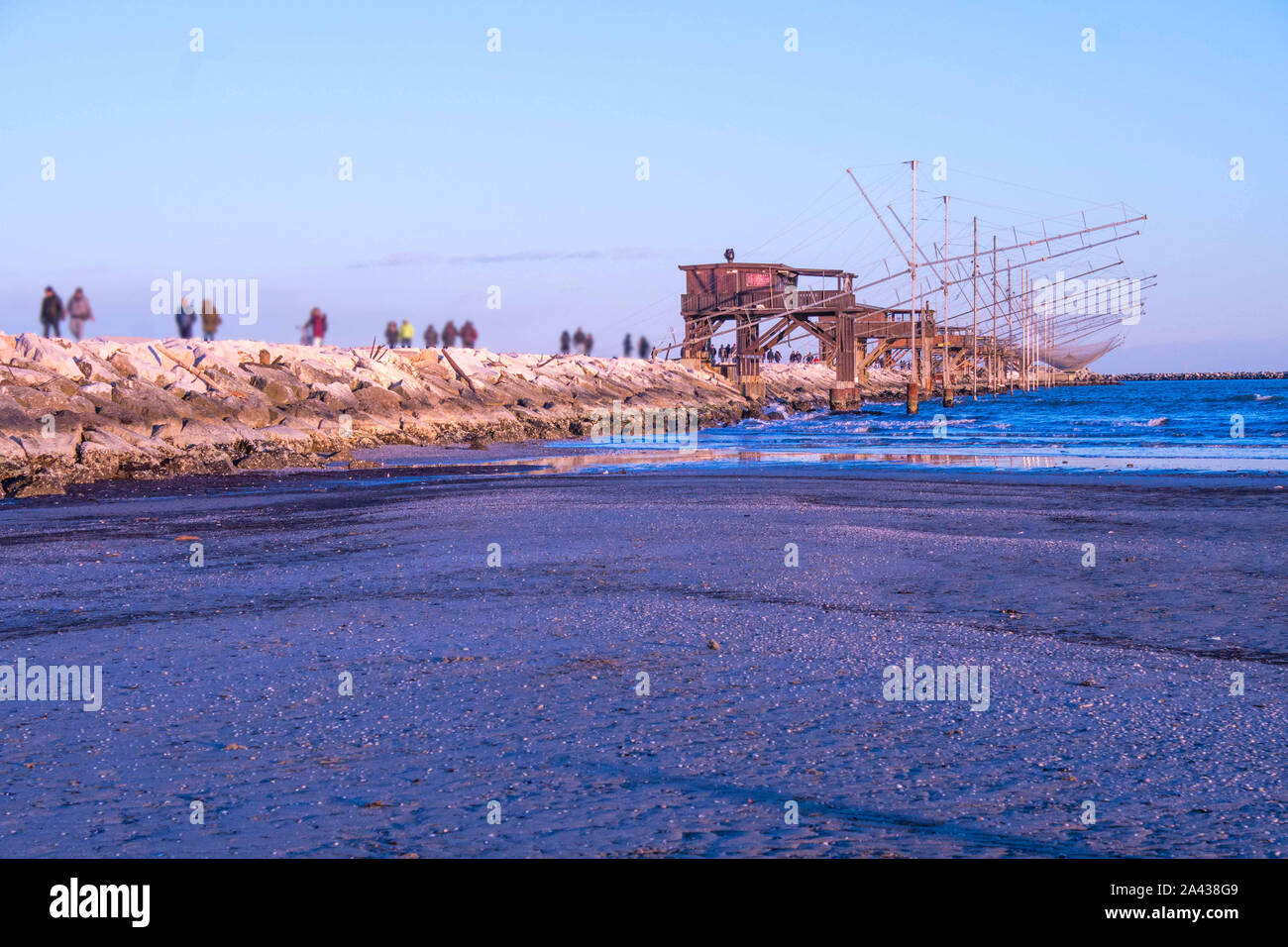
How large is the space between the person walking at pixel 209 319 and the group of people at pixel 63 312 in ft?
16.6

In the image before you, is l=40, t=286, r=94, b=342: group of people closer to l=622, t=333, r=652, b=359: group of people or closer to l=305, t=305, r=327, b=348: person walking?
l=305, t=305, r=327, b=348: person walking

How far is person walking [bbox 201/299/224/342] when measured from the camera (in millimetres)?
35375

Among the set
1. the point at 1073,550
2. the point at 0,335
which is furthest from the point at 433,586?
the point at 0,335

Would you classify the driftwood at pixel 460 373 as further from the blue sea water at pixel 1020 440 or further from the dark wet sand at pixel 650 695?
the dark wet sand at pixel 650 695

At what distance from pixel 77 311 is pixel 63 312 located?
50 centimetres

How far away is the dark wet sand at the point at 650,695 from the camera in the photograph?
3.71 m

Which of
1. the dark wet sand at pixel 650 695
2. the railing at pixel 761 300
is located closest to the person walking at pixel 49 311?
the dark wet sand at pixel 650 695

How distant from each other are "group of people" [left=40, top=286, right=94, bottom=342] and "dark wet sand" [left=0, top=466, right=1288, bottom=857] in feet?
68.8

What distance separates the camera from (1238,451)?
83.7ft
